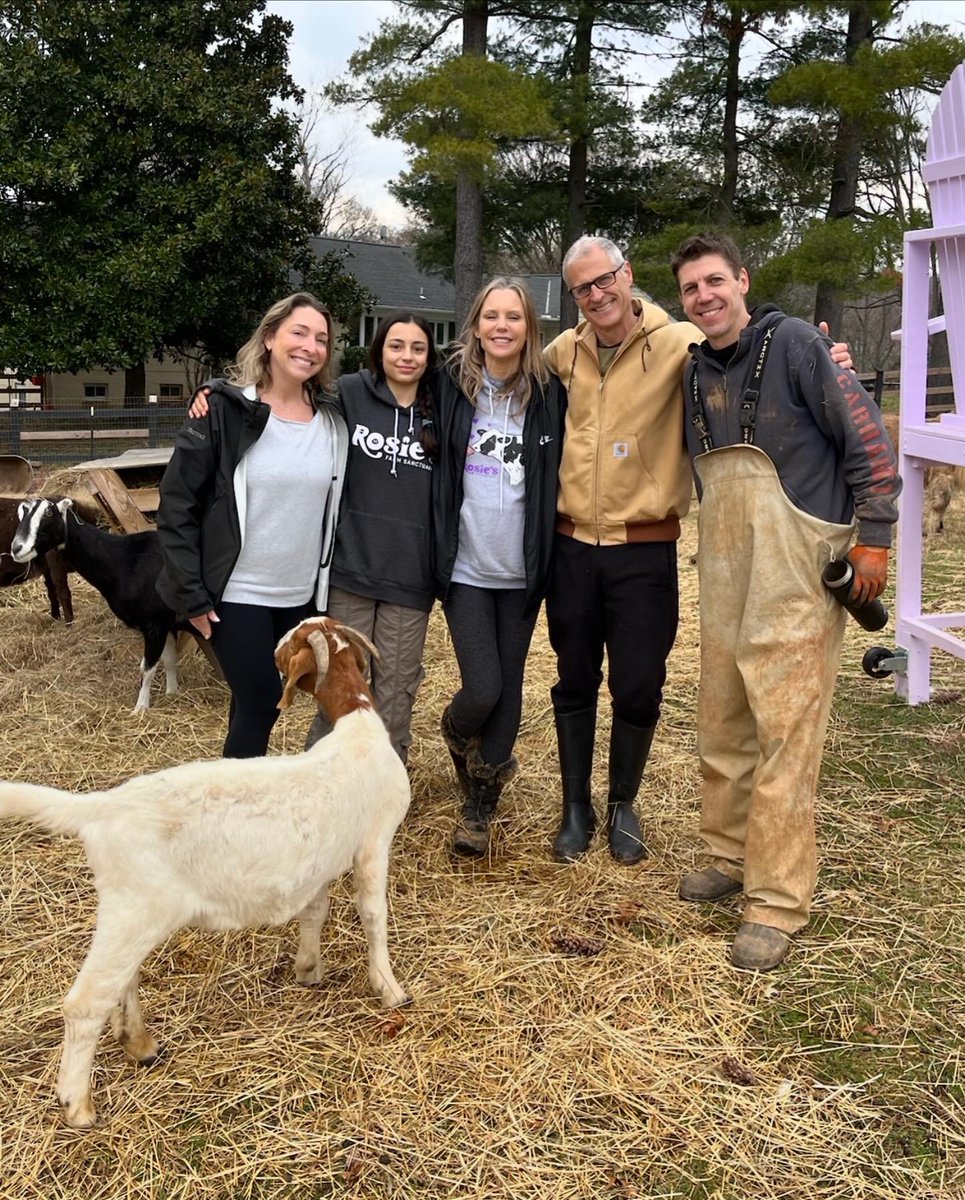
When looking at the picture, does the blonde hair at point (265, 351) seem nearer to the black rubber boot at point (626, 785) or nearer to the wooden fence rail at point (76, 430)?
the black rubber boot at point (626, 785)

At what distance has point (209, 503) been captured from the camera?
350 centimetres

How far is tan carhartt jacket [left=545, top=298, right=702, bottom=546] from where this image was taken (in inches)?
139

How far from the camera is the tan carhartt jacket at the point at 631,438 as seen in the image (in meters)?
3.53

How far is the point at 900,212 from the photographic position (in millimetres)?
16531

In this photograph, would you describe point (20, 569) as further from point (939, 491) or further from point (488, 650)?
point (939, 491)

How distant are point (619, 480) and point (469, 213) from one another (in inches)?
599

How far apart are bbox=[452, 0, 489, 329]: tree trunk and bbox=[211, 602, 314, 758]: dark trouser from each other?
14288 mm

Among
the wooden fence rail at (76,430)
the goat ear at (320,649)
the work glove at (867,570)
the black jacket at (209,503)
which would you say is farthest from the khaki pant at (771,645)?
the wooden fence rail at (76,430)

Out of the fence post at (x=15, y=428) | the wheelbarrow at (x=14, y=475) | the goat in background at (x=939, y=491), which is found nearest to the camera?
the wheelbarrow at (x=14, y=475)

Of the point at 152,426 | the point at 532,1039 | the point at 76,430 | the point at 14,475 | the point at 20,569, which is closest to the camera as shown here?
the point at 532,1039

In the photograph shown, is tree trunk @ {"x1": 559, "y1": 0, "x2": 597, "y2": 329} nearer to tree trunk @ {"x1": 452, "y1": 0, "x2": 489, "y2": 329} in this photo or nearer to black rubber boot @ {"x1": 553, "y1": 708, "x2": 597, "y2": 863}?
tree trunk @ {"x1": 452, "y1": 0, "x2": 489, "y2": 329}

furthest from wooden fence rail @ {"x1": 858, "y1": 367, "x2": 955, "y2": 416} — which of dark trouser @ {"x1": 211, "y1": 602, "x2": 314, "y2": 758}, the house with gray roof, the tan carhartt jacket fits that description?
the house with gray roof

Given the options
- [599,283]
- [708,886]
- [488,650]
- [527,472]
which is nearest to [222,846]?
[488,650]

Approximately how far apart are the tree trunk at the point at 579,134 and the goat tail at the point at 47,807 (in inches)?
618
